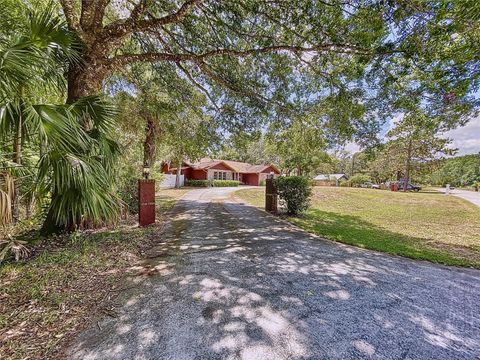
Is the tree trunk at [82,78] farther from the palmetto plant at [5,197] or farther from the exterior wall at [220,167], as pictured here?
the exterior wall at [220,167]

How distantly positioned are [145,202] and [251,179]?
2991 cm

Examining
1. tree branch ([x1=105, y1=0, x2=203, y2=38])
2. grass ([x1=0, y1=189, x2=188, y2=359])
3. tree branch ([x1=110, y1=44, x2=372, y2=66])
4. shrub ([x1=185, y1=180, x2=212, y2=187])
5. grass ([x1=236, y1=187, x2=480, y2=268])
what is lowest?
grass ([x1=236, y1=187, x2=480, y2=268])

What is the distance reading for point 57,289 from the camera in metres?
3.03

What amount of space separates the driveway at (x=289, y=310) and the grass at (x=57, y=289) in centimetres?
26

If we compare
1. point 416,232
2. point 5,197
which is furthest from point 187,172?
point 5,197

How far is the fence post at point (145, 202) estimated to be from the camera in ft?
22.7

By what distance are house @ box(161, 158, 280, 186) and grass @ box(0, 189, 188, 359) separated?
22924 millimetres

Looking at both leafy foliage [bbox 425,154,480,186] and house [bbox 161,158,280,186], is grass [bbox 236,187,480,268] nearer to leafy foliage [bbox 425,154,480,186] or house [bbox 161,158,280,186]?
house [bbox 161,158,280,186]

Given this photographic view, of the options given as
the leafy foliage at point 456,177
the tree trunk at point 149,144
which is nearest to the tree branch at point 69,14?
the tree trunk at point 149,144

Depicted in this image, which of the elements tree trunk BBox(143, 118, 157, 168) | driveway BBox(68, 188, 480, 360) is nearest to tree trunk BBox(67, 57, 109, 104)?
driveway BBox(68, 188, 480, 360)

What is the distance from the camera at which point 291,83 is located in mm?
7711

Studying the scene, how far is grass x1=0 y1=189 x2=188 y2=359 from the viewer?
2.18 meters

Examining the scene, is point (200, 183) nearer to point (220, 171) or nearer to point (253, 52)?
point (220, 171)

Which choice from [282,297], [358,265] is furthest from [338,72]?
[282,297]
